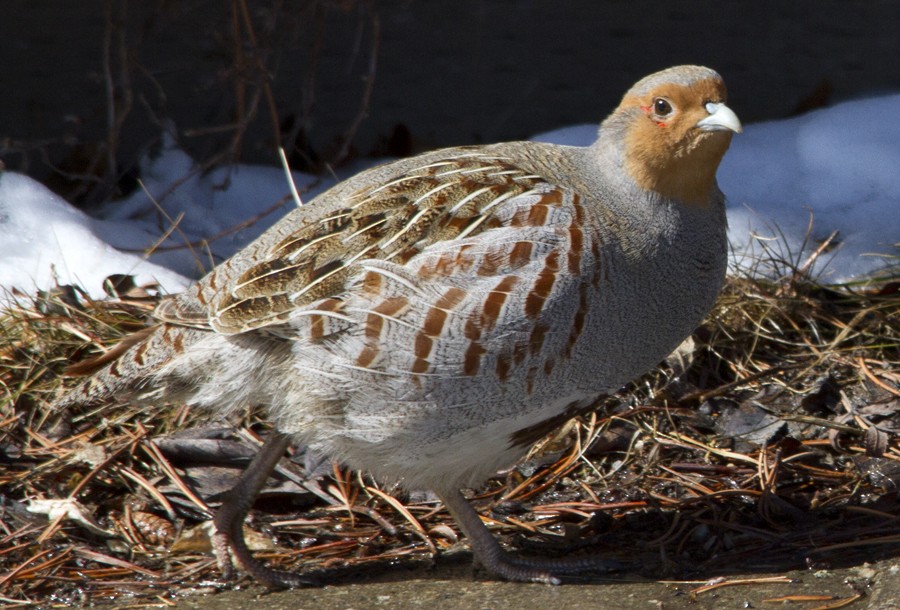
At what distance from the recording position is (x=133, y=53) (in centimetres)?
498

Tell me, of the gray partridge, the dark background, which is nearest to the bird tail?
the gray partridge

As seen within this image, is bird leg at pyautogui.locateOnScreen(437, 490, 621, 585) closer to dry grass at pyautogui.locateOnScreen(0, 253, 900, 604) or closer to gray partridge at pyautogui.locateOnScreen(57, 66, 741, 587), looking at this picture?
gray partridge at pyautogui.locateOnScreen(57, 66, 741, 587)

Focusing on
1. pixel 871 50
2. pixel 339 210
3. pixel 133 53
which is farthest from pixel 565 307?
pixel 871 50

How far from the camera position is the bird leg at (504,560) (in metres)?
3.17

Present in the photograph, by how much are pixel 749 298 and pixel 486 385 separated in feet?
5.28

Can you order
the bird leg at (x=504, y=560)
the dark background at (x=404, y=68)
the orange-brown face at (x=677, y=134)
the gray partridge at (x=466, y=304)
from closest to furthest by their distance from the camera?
the gray partridge at (x=466, y=304), the orange-brown face at (x=677, y=134), the bird leg at (x=504, y=560), the dark background at (x=404, y=68)

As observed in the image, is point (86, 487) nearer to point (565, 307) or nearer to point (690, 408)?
point (565, 307)

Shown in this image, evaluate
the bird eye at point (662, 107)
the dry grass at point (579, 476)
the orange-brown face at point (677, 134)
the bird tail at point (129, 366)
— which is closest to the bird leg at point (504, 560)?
the dry grass at point (579, 476)

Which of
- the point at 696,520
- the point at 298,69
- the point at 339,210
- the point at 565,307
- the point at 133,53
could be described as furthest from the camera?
the point at 298,69

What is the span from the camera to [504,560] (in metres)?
3.20

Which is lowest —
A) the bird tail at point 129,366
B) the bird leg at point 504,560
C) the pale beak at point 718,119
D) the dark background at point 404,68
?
the bird leg at point 504,560

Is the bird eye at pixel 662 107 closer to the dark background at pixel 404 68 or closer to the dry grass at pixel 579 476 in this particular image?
the dry grass at pixel 579 476

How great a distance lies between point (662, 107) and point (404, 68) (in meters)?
3.02

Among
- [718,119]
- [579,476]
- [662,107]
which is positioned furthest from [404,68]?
[718,119]
